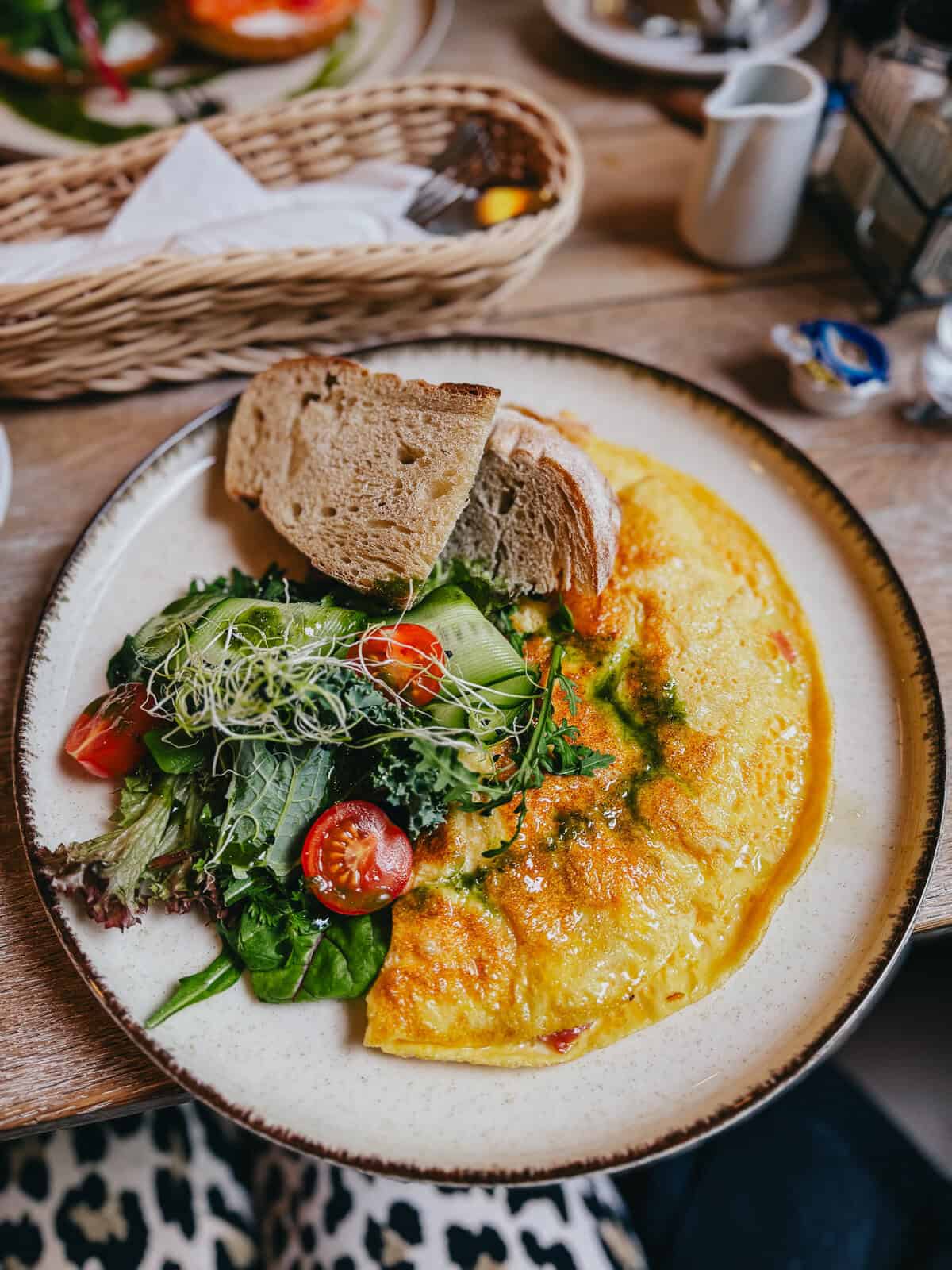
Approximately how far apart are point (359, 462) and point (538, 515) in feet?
1.50

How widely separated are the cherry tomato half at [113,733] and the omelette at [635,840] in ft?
2.13

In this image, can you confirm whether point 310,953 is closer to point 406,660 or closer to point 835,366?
point 406,660

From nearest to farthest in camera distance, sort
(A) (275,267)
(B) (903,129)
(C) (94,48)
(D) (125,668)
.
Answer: (D) (125,668) < (A) (275,267) < (B) (903,129) < (C) (94,48)

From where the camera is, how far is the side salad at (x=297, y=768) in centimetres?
173

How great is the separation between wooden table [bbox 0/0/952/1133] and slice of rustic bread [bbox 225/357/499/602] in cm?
49

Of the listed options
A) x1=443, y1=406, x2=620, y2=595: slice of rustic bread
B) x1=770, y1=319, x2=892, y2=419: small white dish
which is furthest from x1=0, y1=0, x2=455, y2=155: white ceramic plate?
x1=443, y1=406, x2=620, y2=595: slice of rustic bread

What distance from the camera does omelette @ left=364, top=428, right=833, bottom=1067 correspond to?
66.7 inches

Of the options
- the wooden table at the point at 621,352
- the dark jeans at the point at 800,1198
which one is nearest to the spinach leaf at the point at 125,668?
the wooden table at the point at 621,352

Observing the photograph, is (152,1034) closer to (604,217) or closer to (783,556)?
(783,556)

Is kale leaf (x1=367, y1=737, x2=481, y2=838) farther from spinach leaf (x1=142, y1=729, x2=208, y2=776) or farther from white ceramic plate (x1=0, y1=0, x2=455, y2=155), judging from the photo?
white ceramic plate (x1=0, y1=0, x2=455, y2=155)

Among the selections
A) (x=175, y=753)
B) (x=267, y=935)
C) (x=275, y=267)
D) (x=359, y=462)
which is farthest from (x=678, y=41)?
(x=267, y=935)

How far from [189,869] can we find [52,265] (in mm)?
1760

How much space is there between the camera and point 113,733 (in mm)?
1859

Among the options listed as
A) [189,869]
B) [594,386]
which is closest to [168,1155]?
[189,869]
